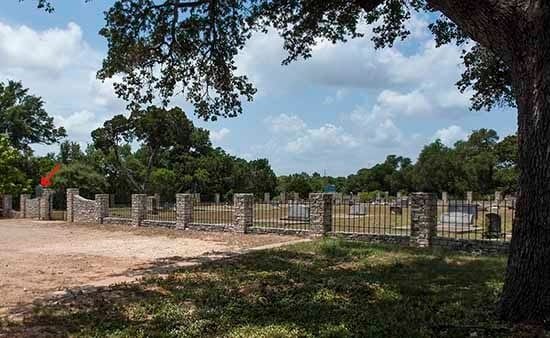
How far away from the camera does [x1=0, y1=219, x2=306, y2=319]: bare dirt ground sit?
9875 millimetres

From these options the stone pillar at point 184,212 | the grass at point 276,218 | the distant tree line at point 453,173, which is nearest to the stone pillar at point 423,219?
the grass at point 276,218

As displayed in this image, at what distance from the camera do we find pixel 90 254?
584 inches

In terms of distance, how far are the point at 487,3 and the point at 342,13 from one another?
7.08 meters

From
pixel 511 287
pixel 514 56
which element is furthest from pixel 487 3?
pixel 511 287

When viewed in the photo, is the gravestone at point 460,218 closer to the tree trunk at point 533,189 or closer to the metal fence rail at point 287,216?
the metal fence rail at point 287,216

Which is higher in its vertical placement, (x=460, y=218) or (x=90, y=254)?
(x=460, y=218)

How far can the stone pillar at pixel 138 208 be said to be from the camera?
2403 cm

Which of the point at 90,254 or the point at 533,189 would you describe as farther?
the point at 90,254

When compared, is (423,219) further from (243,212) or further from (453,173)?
(453,173)

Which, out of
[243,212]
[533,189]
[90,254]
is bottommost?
[90,254]

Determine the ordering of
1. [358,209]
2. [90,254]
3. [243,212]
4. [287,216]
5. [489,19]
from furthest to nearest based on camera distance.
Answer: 1. [358,209]
2. [287,216]
3. [243,212]
4. [90,254]
5. [489,19]

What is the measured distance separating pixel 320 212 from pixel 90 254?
23.2 feet

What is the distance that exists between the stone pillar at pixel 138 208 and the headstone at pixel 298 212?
643 cm

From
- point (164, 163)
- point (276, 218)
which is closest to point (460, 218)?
point (276, 218)
